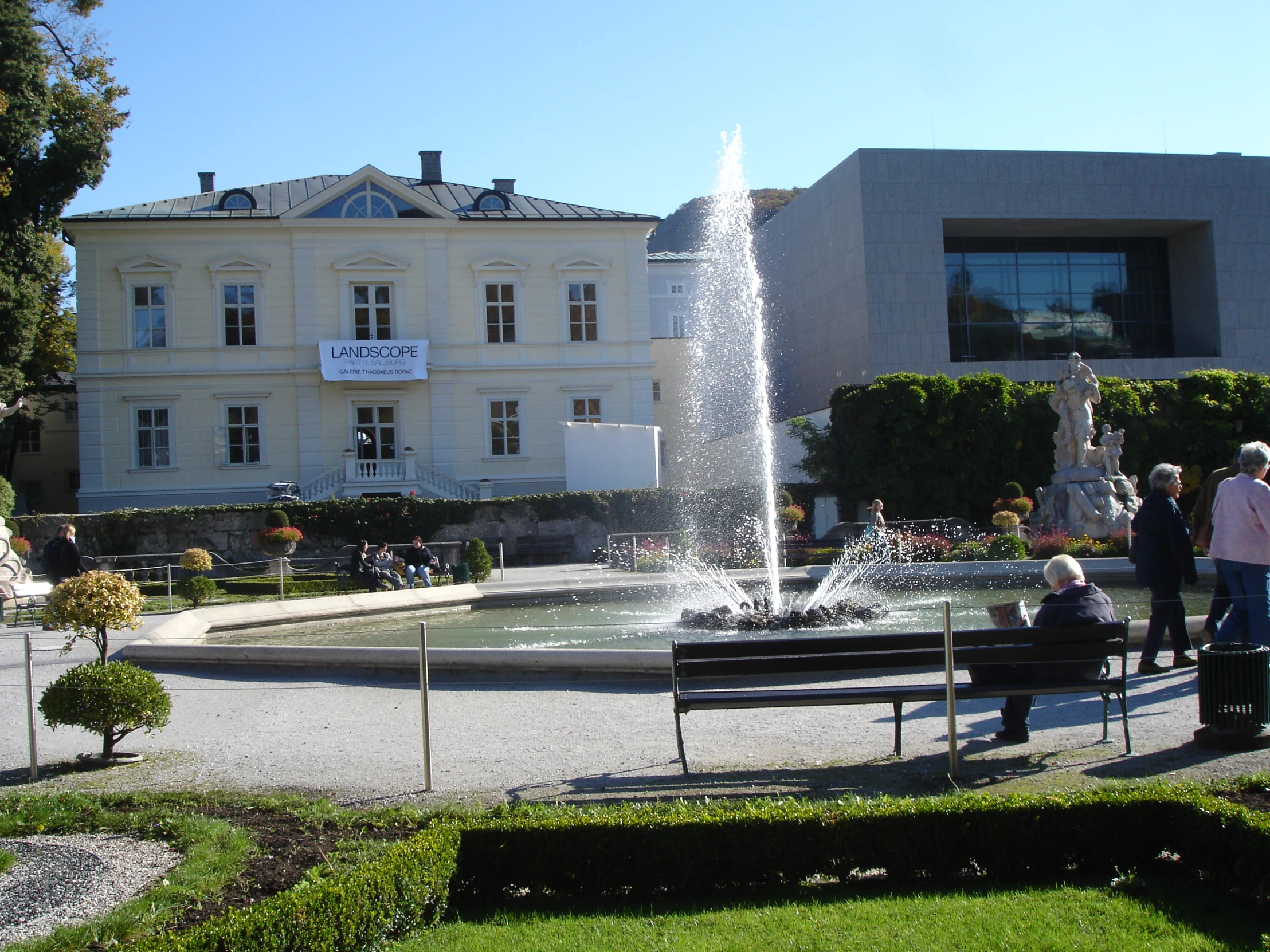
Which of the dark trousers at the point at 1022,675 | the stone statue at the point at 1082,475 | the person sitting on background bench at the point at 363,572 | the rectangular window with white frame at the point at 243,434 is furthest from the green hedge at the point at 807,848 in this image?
the rectangular window with white frame at the point at 243,434

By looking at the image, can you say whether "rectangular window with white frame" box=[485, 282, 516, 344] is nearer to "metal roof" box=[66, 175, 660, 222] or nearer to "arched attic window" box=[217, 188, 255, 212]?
"metal roof" box=[66, 175, 660, 222]

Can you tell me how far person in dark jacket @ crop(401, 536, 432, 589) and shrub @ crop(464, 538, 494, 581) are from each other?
0.91 m

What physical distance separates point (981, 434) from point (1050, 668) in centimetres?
2645

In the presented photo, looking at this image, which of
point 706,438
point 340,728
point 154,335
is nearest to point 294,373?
point 154,335

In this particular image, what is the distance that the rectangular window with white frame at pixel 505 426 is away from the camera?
37594 millimetres

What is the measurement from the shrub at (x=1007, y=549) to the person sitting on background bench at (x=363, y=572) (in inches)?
474

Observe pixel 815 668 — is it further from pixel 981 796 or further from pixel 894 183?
pixel 894 183

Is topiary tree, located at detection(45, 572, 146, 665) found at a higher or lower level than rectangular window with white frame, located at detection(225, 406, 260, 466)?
lower

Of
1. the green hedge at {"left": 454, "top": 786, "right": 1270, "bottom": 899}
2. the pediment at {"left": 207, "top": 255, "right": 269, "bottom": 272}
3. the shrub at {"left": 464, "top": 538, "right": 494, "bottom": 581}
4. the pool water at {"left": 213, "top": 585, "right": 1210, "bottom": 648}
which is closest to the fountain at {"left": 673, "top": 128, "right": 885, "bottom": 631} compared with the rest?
the pool water at {"left": 213, "top": 585, "right": 1210, "bottom": 648}

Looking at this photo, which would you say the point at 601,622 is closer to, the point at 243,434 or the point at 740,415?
A: the point at 243,434

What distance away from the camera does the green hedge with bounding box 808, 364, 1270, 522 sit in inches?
1248

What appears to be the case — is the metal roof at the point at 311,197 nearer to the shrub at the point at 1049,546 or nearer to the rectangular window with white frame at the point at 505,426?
the rectangular window with white frame at the point at 505,426

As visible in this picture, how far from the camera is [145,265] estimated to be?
35.9 metres

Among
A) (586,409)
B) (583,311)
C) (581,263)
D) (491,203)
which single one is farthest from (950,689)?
(491,203)
